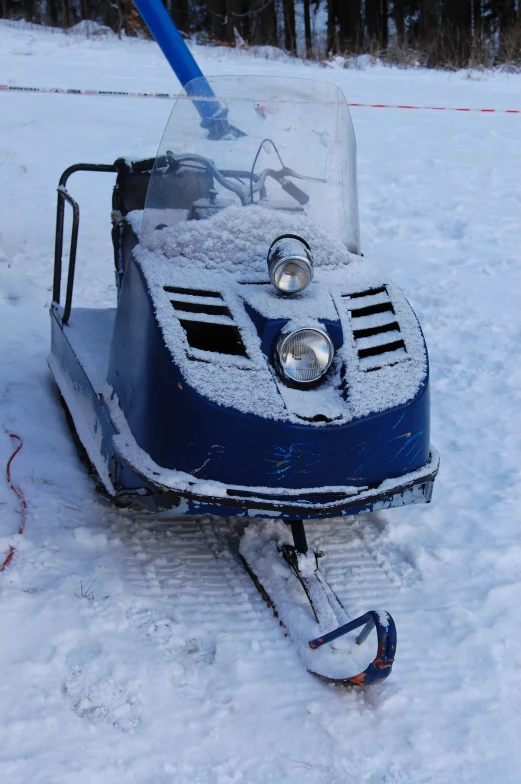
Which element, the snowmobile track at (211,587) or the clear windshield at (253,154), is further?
the clear windshield at (253,154)

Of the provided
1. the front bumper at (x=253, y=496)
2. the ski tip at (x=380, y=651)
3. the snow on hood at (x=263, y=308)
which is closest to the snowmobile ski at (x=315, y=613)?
the ski tip at (x=380, y=651)

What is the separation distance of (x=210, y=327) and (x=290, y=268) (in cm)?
35

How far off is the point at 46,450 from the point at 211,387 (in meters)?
1.44

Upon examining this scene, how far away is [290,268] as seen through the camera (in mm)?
2883

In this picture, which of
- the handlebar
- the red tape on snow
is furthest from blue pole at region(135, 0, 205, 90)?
the red tape on snow

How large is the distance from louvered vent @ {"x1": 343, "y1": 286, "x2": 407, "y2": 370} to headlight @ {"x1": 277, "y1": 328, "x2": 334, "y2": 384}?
175 millimetres

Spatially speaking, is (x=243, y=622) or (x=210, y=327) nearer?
(x=243, y=622)

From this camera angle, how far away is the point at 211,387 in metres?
2.63

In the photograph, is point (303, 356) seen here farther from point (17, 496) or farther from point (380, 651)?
point (17, 496)

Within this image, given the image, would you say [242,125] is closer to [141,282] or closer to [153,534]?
[141,282]

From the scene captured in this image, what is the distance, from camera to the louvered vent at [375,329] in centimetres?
290

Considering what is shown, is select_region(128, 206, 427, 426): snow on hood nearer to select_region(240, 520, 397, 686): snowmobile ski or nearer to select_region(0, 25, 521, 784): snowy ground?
select_region(240, 520, 397, 686): snowmobile ski

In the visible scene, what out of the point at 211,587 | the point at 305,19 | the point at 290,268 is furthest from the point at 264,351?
the point at 305,19

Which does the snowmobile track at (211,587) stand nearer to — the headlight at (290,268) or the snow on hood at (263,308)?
the snow on hood at (263,308)
